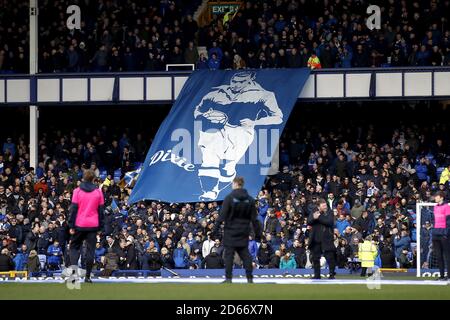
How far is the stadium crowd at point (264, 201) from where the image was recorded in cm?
3272

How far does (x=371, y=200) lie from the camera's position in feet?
113

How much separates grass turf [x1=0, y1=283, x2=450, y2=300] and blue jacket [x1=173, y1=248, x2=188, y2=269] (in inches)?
491

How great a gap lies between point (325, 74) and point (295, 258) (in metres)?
8.80

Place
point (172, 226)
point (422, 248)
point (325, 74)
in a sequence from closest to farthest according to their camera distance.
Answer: point (422, 248)
point (172, 226)
point (325, 74)

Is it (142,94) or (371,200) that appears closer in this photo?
(371,200)

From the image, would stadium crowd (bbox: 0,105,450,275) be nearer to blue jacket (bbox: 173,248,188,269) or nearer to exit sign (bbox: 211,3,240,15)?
blue jacket (bbox: 173,248,188,269)

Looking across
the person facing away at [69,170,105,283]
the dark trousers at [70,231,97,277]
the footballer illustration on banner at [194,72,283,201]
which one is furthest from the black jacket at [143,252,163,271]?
the person facing away at [69,170,105,283]

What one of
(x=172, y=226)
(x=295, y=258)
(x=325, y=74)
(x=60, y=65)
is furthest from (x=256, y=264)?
(x=60, y=65)

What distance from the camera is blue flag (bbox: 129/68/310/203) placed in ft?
122

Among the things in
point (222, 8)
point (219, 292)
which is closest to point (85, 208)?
point (219, 292)

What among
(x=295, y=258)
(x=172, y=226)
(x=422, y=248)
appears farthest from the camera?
(x=172, y=226)

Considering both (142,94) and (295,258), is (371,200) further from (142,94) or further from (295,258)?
(142,94)

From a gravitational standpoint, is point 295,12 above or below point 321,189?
above

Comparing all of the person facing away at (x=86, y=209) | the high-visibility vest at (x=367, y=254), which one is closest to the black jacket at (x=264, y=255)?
the high-visibility vest at (x=367, y=254)
